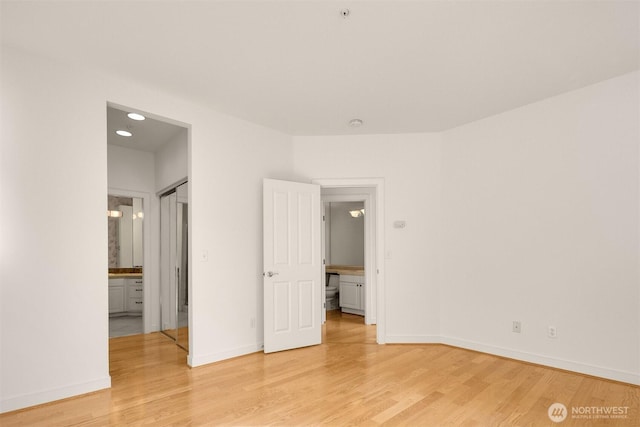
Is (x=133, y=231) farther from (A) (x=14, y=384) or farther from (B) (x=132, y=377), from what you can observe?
(A) (x=14, y=384)

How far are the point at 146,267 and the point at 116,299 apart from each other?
4.01 feet

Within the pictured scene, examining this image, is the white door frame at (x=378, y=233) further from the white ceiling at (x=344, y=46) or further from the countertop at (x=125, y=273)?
the countertop at (x=125, y=273)

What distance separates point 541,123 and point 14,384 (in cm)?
518

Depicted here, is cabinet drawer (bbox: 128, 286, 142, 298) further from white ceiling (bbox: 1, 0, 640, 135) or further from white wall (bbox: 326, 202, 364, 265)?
white ceiling (bbox: 1, 0, 640, 135)

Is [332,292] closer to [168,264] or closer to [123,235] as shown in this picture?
[168,264]

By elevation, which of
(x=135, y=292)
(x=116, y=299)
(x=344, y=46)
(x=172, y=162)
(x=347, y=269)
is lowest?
(x=116, y=299)

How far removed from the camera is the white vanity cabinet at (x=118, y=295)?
6.14m

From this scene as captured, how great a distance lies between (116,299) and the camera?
615cm

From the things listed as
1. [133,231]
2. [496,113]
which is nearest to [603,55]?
[496,113]

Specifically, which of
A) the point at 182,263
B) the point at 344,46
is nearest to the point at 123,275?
the point at 182,263

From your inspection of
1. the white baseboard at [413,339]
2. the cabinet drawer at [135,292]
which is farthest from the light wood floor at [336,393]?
the cabinet drawer at [135,292]

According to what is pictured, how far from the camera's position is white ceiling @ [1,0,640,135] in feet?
7.82

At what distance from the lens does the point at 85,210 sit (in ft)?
10.3

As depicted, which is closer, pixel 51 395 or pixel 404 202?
pixel 51 395
